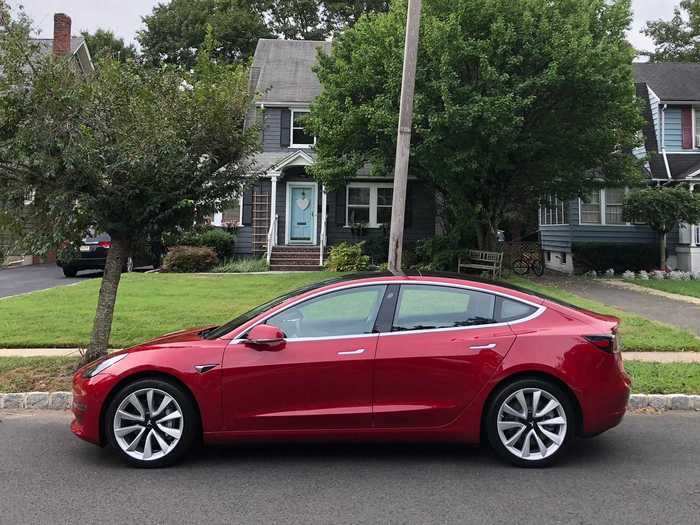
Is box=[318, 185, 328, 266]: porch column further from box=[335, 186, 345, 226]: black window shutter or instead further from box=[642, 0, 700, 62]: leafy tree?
box=[642, 0, 700, 62]: leafy tree

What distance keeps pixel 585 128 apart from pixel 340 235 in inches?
356

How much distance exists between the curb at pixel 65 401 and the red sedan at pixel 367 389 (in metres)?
1.89

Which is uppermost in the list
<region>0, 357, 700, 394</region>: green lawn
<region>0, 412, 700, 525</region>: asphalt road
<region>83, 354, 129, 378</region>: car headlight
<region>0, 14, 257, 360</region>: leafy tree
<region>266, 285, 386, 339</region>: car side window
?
<region>0, 14, 257, 360</region>: leafy tree

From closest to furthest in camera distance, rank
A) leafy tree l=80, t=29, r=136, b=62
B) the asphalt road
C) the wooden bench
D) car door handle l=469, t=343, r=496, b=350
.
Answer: the asphalt road
car door handle l=469, t=343, r=496, b=350
the wooden bench
leafy tree l=80, t=29, r=136, b=62

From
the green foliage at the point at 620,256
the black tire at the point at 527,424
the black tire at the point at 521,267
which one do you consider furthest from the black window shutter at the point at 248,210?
the black tire at the point at 527,424

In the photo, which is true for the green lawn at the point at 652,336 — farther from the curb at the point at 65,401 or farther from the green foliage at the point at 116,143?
the green foliage at the point at 116,143

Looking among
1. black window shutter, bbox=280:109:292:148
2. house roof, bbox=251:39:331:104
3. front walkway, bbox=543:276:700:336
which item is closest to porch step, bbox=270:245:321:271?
black window shutter, bbox=280:109:292:148

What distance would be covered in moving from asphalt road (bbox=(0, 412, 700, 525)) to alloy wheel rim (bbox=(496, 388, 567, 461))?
170 millimetres

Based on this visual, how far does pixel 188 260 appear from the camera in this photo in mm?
18438

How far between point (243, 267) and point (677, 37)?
33.2m

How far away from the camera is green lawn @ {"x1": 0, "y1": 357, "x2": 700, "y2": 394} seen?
6.43m

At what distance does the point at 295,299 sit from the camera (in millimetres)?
4703

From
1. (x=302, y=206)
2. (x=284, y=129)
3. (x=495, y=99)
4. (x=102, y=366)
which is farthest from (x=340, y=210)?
(x=102, y=366)

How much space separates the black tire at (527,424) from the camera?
14.6 ft
